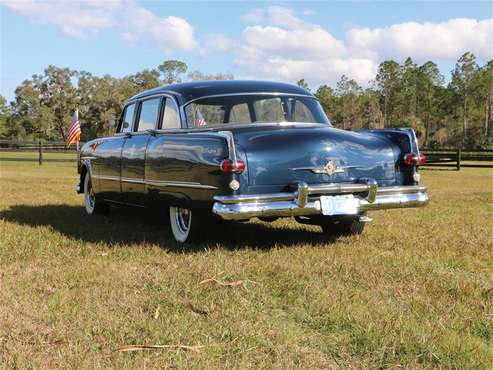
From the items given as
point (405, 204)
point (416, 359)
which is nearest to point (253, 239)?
point (405, 204)

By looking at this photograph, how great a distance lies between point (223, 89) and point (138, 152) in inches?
44.7

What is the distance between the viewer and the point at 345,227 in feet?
20.2

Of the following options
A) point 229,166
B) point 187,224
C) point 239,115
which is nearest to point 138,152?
point 187,224

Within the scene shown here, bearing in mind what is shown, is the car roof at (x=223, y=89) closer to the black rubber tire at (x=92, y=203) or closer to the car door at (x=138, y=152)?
the car door at (x=138, y=152)

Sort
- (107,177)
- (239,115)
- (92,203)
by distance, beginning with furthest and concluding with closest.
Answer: (92,203)
(107,177)
(239,115)

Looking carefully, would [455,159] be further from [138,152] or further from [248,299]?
[248,299]

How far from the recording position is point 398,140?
219 inches

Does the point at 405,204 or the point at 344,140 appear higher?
the point at 344,140

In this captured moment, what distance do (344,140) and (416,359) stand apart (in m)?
2.82

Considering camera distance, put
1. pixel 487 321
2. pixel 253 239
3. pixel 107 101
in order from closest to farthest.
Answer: pixel 487 321 < pixel 253 239 < pixel 107 101

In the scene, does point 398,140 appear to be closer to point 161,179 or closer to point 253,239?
point 253,239

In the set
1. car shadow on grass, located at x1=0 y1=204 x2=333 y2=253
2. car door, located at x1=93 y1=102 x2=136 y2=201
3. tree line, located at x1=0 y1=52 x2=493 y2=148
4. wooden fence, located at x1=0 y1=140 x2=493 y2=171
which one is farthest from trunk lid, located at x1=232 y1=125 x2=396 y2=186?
tree line, located at x1=0 y1=52 x2=493 y2=148

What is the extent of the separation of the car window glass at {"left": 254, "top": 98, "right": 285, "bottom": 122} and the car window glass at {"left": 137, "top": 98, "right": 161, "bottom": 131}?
1.18 meters

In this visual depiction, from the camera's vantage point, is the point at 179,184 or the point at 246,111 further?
the point at 246,111
